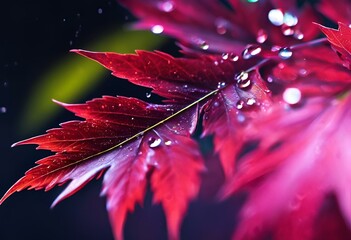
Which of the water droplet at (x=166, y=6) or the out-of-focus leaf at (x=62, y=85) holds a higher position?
the water droplet at (x=166, y=6)

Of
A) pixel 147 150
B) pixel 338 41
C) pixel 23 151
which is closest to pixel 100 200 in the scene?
pixel 23 151

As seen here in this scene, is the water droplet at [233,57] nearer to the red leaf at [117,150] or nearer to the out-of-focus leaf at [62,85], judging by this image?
the red leaf at [117,150]

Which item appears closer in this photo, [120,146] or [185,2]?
[120,146]

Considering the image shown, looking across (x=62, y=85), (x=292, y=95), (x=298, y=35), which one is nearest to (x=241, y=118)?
(x=292, y=95)

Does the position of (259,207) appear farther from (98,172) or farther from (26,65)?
(26,65)

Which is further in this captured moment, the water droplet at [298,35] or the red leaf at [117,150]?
the water droplet at [298,35]

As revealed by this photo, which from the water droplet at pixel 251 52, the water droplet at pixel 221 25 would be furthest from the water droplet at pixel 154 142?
the water droplet at pixel 221 25

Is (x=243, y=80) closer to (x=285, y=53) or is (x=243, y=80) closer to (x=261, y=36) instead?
(x=285, y=53)
